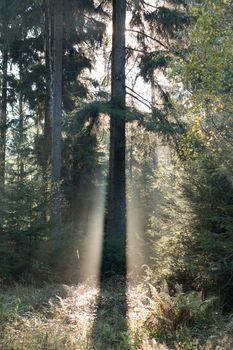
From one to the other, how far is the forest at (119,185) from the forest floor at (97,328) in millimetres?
30

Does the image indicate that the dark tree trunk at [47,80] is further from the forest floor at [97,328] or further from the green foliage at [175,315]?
the green foliage at [175,315]

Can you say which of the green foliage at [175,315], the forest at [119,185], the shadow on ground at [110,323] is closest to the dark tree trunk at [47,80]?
the forest at [119,185]

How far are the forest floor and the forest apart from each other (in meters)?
0.03

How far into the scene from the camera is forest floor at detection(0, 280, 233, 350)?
5.64 m

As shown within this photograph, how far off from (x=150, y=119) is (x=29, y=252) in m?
6.36

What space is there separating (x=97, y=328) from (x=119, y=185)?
9.87 m

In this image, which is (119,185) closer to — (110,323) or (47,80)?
(47,80)

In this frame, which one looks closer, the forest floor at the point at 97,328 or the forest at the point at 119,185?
the forest floor at the point at 97,328

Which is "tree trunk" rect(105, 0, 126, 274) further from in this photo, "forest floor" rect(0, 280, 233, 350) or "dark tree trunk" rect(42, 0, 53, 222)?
"forest floor" rect(0, 280, 233, 350)

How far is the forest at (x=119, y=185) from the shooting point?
6875 millimetres

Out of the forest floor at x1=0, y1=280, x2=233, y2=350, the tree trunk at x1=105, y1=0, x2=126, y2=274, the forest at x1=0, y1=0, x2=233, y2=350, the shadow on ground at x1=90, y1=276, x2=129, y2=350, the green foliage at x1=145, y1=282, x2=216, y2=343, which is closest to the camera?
the forest floor at x1=0, y1=280, x2=233, y2=350

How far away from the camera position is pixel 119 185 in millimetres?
16375

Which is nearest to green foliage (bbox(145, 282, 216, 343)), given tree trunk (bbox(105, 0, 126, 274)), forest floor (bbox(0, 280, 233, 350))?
forest floor (bbox(0, 280, 233, 350))

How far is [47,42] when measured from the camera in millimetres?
19891
